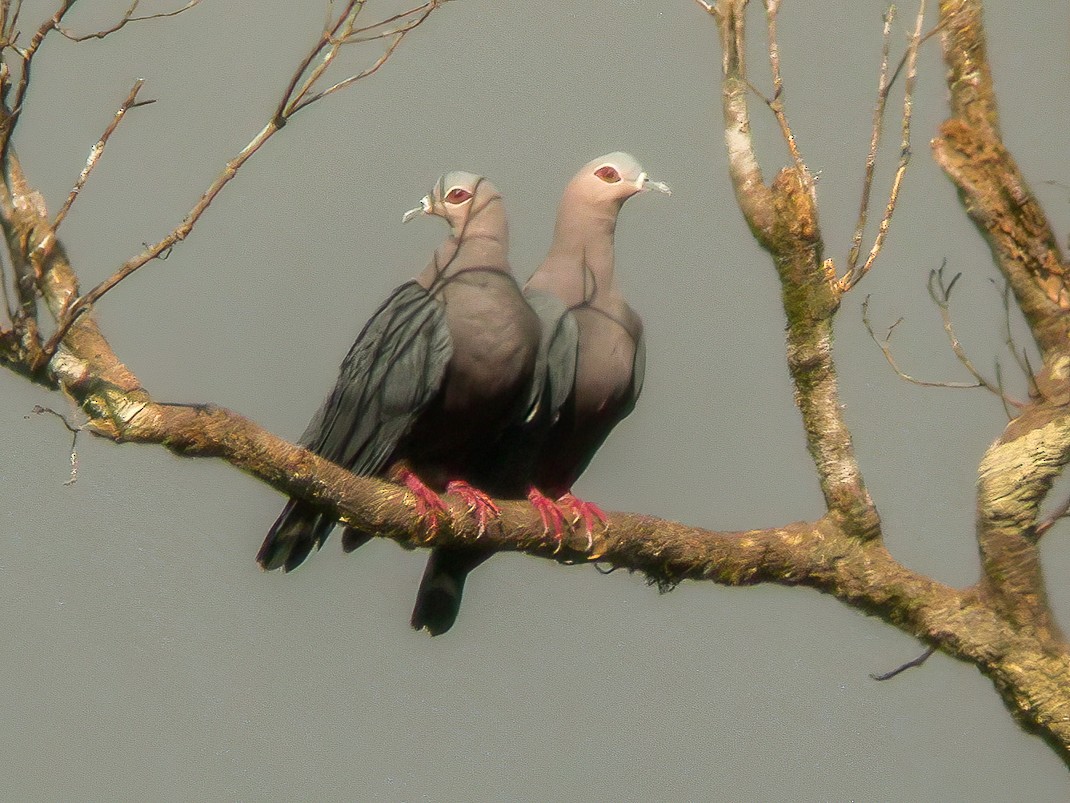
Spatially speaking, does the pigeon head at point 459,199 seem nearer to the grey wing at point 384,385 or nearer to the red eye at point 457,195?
the red eye at point 457,195

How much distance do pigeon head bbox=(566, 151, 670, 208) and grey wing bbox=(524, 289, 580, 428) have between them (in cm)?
73

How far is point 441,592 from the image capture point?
523cm

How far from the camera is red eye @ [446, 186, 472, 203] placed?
5449 mm

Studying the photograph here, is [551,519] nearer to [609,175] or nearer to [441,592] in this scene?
[441,592]

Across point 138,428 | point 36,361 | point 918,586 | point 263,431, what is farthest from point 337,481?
point 918,586

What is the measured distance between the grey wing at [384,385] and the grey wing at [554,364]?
15.0 inches

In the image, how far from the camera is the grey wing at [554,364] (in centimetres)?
501

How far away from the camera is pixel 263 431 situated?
3297 millimetres

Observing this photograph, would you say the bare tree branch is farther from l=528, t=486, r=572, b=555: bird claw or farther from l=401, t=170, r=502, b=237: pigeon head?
l=401, t=170, r=502, b=237: pigeon head

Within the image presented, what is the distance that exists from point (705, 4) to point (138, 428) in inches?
88.3

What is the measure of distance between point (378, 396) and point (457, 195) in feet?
3.34

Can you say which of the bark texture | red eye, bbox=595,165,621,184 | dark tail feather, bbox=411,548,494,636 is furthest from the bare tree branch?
dark tail feather, bbox=411,548,494,636

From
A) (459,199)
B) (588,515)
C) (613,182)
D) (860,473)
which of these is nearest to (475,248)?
(459,199)

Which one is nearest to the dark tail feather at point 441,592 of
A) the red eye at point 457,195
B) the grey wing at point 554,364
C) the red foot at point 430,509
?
the grey wing at point 554,364
